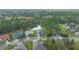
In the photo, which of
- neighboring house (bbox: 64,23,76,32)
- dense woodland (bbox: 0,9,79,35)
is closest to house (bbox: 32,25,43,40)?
dense woodland (bbox: 0,9,79,35)

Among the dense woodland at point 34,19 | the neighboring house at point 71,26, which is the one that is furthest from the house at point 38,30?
the neighboring house at point 71,26

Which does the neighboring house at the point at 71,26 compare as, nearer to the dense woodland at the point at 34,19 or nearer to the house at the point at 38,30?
the dense woodland at the point at 34,19

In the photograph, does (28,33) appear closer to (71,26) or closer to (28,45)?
(28,45)

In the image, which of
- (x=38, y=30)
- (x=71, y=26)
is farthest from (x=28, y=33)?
(x=71, y=26)

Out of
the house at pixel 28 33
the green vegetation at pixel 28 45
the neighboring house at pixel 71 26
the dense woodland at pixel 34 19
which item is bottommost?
the green vegetation at pixel 28 45

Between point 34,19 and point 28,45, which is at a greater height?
point 34,19

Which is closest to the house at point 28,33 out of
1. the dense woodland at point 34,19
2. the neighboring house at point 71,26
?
the dense woodland at point 34,19

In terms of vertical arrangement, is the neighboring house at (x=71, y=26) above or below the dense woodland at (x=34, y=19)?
below
